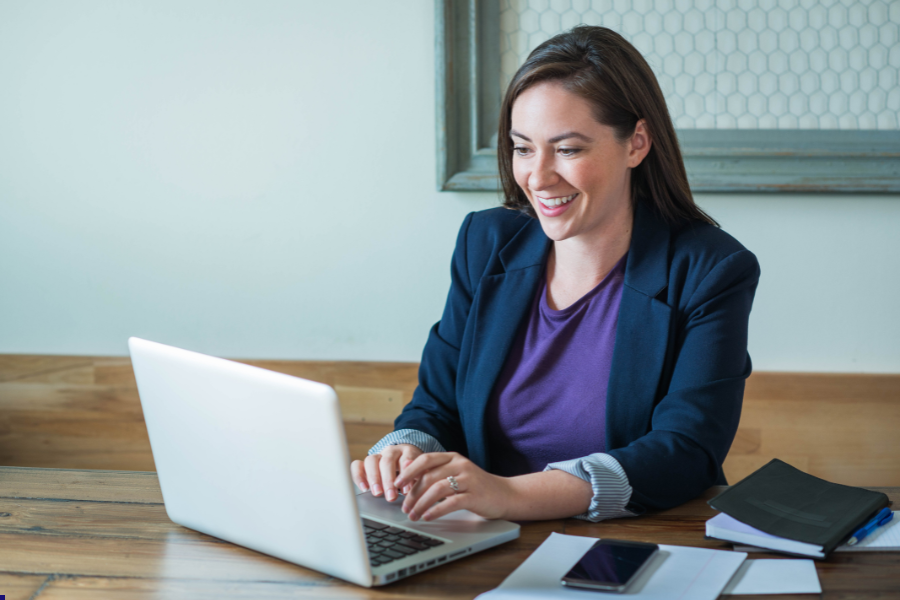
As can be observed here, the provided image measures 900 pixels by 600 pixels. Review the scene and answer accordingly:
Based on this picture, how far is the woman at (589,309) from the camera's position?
43.9 inches

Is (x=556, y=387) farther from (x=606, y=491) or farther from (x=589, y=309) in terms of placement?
(x=606, y=491)

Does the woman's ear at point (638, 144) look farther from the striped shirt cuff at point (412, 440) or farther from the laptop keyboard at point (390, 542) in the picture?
the laptop keyboard at point (390, 542)

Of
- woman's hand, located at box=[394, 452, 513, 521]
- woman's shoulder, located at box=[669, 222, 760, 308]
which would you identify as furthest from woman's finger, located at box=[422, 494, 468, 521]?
woman's shoulder, located at box=[669, 222, 760, 308]

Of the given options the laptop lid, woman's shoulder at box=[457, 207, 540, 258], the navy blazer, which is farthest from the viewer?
woman's shoulder at box=[457, 207, 540, 258]

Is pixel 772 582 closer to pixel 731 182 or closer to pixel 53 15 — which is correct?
pixel 731 182

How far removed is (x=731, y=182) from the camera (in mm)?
1854

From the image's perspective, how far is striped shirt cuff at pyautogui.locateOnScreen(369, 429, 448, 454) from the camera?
3.92 ft

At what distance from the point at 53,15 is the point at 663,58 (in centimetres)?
157

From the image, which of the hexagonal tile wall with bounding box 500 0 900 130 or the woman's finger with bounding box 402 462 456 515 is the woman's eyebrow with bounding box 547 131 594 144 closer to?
the woman's finger with bounding box 402 462 456 515

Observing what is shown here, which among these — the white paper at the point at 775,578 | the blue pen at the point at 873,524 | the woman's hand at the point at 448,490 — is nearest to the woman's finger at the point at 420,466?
the woman's hand at the point at 448,490

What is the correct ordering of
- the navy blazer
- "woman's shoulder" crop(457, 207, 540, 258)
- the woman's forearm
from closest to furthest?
1. the woman's forearm
2. the navy blazer
3. "woman's shoulder" crop(457, 207, 540, 258)

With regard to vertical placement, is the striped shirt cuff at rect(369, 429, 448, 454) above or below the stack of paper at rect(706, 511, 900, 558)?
below

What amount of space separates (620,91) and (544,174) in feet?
0.58

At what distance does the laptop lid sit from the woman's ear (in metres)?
0.79
